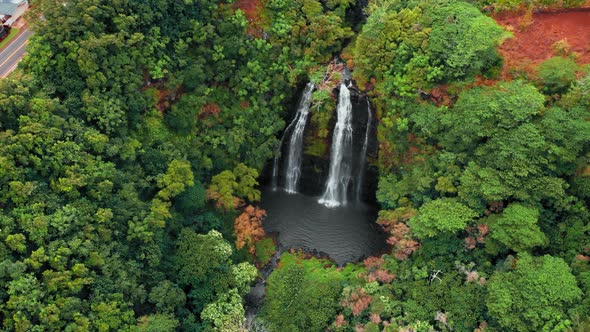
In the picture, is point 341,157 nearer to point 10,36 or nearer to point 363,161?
point 363,161

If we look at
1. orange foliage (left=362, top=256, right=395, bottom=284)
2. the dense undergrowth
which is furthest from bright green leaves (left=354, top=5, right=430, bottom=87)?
orange foliage (left=362, top=256, right=395, bottom=284)

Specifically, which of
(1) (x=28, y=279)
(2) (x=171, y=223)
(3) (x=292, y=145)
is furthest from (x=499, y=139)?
(1) (x=28, y=279)

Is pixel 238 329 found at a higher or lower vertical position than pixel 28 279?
lower

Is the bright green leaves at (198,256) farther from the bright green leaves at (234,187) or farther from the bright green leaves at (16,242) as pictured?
the bright green leaves at (16,242)

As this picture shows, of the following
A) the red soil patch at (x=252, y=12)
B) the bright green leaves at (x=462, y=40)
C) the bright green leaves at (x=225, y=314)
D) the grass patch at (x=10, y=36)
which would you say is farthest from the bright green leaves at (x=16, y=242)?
the bright green leaves at (x=462, y=40)

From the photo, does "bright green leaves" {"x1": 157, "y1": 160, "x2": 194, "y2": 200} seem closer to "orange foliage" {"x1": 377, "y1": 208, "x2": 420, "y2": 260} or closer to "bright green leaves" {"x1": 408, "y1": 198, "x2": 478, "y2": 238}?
"orange foliage" {"x1": 377, "y1": 208, "x2": 420, "y2": 260}

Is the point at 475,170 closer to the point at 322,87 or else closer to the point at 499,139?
the point at 499,139
